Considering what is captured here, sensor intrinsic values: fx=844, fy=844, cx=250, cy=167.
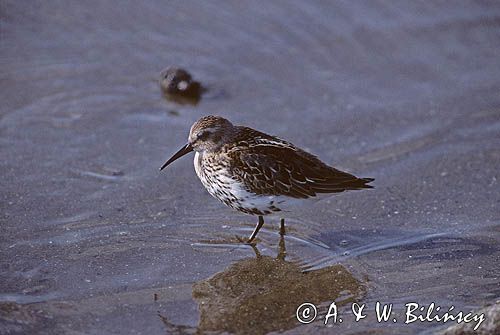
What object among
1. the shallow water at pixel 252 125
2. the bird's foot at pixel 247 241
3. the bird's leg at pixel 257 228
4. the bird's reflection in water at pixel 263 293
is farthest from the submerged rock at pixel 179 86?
the bird's reflection in water at pixel 263 293

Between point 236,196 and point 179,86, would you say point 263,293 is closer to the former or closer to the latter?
point 236,196

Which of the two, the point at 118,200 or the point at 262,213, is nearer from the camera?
the point at 262,213

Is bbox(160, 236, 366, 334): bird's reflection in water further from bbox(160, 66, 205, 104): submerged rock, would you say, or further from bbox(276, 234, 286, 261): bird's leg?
bbox(160, 66, 205, 104): submerged rock

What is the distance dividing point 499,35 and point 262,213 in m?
4.77

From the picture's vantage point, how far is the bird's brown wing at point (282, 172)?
6262mm

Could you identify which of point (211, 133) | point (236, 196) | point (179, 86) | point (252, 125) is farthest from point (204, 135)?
point (179, 86)

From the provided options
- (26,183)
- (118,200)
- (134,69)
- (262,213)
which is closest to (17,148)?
(26,183)

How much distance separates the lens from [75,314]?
17.0ft

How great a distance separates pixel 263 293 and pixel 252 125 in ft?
9.24

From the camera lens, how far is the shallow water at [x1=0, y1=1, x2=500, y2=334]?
217 inches

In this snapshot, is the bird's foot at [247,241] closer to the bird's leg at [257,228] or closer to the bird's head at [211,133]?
the bird's leg at [257,228]

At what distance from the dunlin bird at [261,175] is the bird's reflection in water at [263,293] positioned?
0.41 metres

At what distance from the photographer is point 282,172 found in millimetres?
6320

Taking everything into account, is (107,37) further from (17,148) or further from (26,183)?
(26,183)
